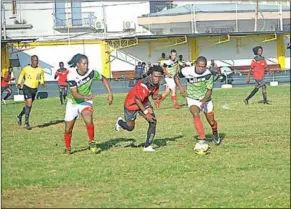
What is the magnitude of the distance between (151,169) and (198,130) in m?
1.98

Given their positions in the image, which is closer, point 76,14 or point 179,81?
point 179,81

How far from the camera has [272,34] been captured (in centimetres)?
4434

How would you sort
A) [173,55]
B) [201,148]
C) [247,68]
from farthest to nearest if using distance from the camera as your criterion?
[247,68] < [173,55] < [201,148]

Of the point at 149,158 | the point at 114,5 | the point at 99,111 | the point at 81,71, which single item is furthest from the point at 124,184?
the point at 114,5

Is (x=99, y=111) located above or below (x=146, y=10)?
below

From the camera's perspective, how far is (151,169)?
33.7ft

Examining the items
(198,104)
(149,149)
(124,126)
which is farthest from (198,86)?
(124,126)

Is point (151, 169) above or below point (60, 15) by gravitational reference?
below

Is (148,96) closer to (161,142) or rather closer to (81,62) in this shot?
(81,62)

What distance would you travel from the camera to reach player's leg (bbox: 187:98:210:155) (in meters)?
11.7

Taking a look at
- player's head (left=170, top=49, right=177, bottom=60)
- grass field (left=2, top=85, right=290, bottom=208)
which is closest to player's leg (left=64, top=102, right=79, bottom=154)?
grass field (left=2, top=85, right=290, bottom=208)

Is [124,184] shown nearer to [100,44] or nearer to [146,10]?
[100,44]

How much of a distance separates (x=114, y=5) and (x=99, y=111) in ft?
86.1

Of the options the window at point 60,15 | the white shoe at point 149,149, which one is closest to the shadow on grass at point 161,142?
the white shoe at point 149,149
